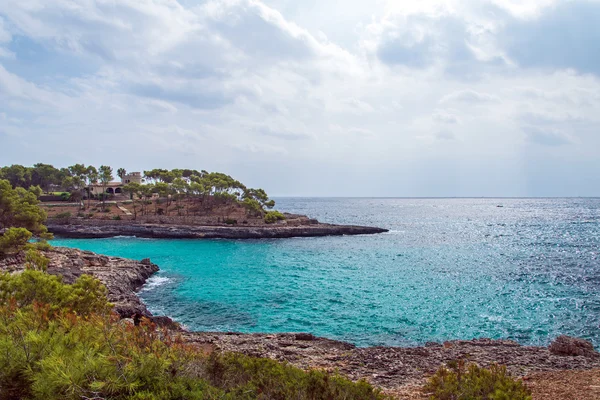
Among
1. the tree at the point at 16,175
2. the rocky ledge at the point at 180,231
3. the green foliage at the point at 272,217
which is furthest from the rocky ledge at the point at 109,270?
the tree at the point at 16,175

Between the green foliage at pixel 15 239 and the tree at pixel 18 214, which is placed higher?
the tree at pixel 18 214

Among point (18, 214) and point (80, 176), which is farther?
point (80, 176)

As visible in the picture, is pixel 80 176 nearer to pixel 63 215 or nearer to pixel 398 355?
pixel 63 215

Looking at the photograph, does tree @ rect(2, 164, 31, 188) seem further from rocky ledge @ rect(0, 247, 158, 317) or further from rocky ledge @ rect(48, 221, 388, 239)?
rocky ledge @ rect(0, 247, 158, 317)

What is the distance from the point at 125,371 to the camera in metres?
5.82

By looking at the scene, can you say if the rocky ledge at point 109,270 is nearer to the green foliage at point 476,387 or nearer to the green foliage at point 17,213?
the green foliage at point 17,213

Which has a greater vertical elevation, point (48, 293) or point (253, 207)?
point (253, 207)

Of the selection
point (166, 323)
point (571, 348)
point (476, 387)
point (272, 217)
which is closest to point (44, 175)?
point (272, 217)

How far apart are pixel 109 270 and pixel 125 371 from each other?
29.6 metres

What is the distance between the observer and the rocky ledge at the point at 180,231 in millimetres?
66312

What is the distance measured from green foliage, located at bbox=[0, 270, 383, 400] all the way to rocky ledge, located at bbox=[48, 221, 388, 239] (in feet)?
198

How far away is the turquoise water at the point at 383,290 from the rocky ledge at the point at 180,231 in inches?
396

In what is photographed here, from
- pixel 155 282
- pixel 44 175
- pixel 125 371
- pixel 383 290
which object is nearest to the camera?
pixel 125 371

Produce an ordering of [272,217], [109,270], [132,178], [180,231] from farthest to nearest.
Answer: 1. [132,178]
2. [272,217]
3. [180,231]
4. [109,270]
